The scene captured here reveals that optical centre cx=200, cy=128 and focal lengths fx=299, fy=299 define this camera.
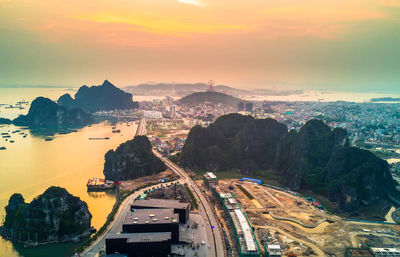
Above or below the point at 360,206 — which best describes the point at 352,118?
above

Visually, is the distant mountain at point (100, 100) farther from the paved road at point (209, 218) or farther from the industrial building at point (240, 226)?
the industrial building at point (240, 226)

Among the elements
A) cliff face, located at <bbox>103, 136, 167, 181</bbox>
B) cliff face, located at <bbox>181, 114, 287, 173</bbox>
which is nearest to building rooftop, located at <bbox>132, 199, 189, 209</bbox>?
cliff face, located at <bbox>103, 136, 167, 181</bbox>

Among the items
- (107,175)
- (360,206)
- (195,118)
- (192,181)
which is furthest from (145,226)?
(195,118)

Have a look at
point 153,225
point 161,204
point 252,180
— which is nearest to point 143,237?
point 153,225

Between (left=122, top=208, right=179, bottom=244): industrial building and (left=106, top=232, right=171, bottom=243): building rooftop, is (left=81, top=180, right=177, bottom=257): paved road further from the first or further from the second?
(left=122, top=208, right=179, bottom=244): industrial building

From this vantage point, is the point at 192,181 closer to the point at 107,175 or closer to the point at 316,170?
the point at 107,175

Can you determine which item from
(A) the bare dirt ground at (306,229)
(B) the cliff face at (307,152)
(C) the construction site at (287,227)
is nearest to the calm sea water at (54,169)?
(C) the construction site at (287,227)
